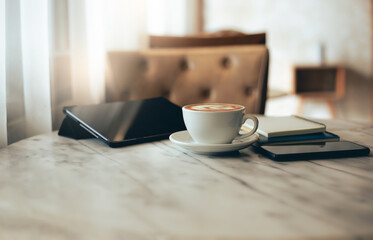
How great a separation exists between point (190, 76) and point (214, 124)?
2.69 ft

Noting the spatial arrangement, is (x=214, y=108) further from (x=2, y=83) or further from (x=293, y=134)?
(x=2, y=83)

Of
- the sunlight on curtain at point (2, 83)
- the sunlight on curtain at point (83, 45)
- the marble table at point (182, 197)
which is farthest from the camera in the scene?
the sunlight on curtain at point (83, 45)

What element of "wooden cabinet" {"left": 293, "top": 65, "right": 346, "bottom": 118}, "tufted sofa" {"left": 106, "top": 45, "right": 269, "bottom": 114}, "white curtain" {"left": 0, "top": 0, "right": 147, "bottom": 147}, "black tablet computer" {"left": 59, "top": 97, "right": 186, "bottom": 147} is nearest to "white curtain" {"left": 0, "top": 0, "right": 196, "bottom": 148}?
"white curtain" {"left": 0, "top": 0, "right": 147, "bottom": 147}

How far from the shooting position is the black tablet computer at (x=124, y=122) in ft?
2.33

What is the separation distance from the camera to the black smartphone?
0.57m

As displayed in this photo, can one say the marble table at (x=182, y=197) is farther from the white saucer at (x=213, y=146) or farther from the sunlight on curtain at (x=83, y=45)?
the sunlight on curtain at (x=83, y=45)

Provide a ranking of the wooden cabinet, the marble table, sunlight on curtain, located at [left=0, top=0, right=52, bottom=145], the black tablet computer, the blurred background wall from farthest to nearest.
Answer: the blurred background wall → the wooden cabinet → sunlight on curtain, located at [left=0, top=0, right=52, bottom=145] → the black tablet computer → the marble table

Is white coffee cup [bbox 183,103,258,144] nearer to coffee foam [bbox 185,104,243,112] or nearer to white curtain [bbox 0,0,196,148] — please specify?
coffee foam [bbox 185,104,243,112]

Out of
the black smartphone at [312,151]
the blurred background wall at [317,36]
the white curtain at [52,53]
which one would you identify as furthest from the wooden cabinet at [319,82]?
the black smartphone at [312,151]

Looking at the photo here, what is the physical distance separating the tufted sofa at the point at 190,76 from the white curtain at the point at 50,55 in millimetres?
105

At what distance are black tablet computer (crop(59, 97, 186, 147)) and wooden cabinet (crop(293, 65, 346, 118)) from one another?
2.75 meters

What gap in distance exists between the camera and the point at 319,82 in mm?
3486

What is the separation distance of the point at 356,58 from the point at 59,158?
11.6 feet

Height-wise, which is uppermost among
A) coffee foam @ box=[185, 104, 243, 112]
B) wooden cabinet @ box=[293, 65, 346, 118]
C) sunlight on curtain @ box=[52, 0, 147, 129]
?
A: sunlight on curtain @ box=[52, 0, 147, 129]
